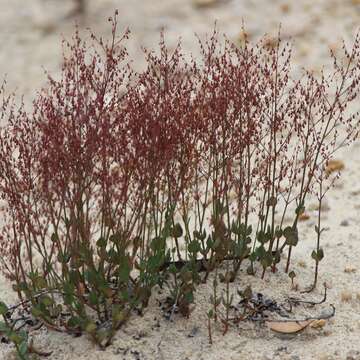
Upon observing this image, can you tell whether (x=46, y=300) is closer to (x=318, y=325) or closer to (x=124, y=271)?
(x=124, y=271)

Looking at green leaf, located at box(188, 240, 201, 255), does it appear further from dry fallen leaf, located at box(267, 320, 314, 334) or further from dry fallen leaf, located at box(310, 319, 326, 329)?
dry fallen leaf, located at box(310, 319, 326, 329)

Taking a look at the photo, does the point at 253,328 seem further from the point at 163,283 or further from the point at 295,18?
the point at 295,18

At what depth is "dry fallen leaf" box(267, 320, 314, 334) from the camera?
416 cm

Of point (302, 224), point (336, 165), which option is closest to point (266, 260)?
point (302, 224)

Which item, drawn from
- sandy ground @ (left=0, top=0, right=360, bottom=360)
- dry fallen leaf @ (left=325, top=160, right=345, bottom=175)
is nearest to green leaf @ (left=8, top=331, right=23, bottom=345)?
sandy ground @ (left=0, top=0, right=360, bottom=360)

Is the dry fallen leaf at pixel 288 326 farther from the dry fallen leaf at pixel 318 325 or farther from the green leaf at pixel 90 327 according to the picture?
the green leaf at pixel 90 327

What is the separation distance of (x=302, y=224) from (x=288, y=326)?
1.75 metres

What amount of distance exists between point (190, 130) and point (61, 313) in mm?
1270

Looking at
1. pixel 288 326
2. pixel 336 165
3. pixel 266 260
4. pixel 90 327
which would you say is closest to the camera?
pixel 90 327

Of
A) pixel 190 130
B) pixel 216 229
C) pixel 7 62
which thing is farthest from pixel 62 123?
pixel 7 62

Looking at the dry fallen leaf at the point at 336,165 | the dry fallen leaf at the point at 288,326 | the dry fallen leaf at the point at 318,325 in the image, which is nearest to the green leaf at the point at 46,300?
the dry fallen leaf at the point at 288,326

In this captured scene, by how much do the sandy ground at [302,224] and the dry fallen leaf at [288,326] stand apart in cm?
4

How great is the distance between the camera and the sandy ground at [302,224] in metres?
4.10

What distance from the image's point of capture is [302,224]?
5848 mm
